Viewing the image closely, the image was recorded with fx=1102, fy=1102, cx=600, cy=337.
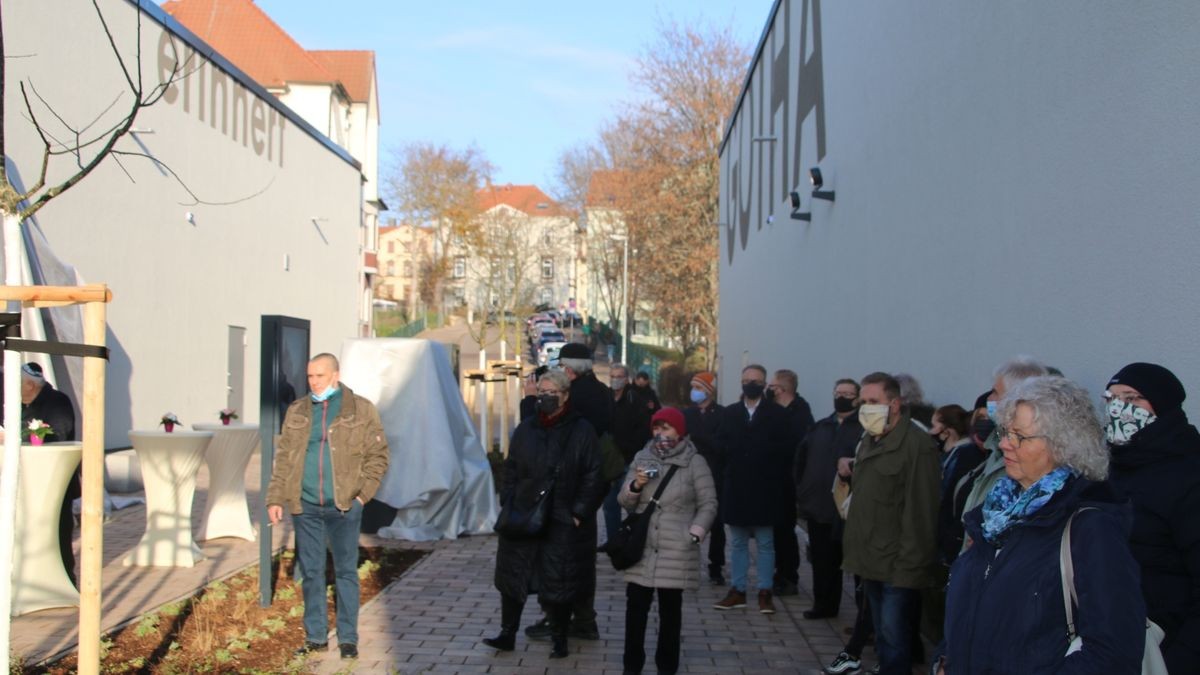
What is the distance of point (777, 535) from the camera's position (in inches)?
351

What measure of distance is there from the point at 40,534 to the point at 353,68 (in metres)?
49.4

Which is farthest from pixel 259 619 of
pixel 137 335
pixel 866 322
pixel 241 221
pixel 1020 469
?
pixel 241 221

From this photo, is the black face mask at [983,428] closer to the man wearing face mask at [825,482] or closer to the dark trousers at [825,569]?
the man wearing face mask at [825,482]

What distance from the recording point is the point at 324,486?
21.6 feet

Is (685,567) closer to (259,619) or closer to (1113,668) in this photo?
(259,619)

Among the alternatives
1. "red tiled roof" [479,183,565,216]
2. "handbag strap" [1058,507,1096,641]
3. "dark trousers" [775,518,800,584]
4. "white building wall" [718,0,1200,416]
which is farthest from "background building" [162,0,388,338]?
"handbag strap" [1058,507,1096,641]

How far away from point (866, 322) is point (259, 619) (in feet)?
22.2

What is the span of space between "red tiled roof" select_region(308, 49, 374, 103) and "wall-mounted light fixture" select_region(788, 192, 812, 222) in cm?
4076

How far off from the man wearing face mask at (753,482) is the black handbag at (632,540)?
2.12 metres

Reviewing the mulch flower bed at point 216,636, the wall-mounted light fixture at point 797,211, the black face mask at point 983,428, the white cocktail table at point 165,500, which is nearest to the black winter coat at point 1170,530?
the black face mask at point 983,428

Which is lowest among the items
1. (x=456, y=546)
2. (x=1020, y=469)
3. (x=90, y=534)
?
(x=456, y=546)

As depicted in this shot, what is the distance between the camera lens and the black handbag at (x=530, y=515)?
6699mm

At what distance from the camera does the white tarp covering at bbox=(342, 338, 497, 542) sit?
10938 millimetres

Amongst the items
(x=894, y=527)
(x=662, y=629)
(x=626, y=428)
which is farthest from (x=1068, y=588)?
(x=626, y=428)
